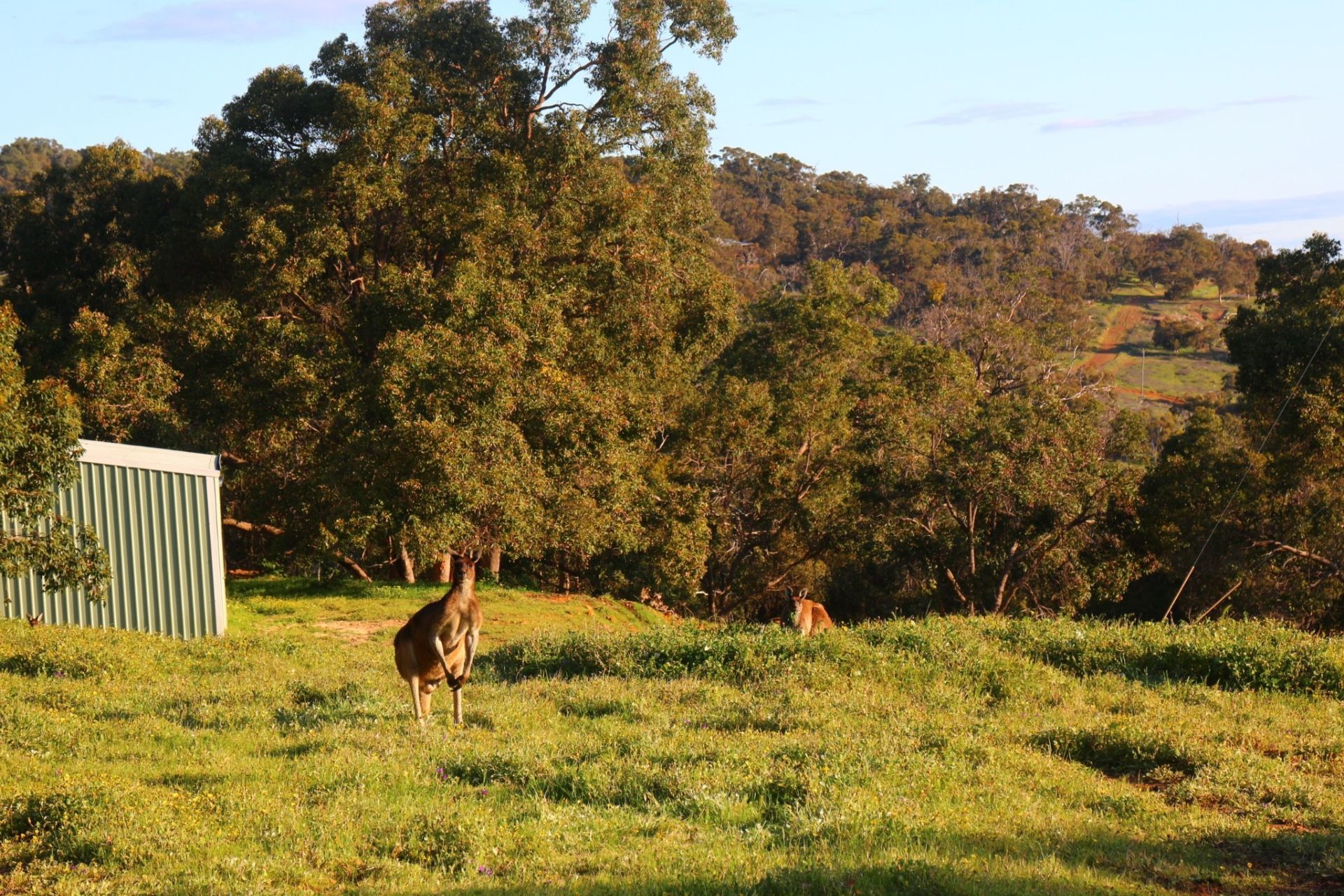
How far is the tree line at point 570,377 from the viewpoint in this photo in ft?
74.3

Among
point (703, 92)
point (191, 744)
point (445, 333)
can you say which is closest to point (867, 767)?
point (191, 744)

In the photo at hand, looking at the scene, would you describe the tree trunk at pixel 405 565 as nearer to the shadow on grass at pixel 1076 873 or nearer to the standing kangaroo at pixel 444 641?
the standing kangaroo at pixel 444 641

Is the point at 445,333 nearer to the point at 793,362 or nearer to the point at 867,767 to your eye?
the point at 793,362

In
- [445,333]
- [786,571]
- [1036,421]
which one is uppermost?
[445,333]

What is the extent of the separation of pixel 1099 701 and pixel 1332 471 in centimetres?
1564

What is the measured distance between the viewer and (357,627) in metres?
19.1

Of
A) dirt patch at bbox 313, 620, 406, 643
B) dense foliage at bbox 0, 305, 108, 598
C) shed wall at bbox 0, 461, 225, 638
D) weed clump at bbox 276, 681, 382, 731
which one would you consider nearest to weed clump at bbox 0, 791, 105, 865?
weed clump at bbox 276, 681, 382, 731

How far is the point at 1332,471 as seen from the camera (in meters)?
23.2

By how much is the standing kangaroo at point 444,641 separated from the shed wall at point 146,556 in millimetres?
9350

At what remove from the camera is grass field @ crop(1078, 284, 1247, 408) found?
6212 cm

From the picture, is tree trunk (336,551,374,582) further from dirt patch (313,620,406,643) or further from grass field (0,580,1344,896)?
grass field (0,580,1344,896)

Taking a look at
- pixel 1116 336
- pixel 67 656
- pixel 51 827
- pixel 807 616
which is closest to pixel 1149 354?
pixel 1116 336

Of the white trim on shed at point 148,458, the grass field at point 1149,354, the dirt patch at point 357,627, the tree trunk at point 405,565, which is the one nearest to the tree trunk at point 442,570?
the tree trunk at point 405,565

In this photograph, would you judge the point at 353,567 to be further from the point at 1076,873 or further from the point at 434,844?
the point at 1076,873
